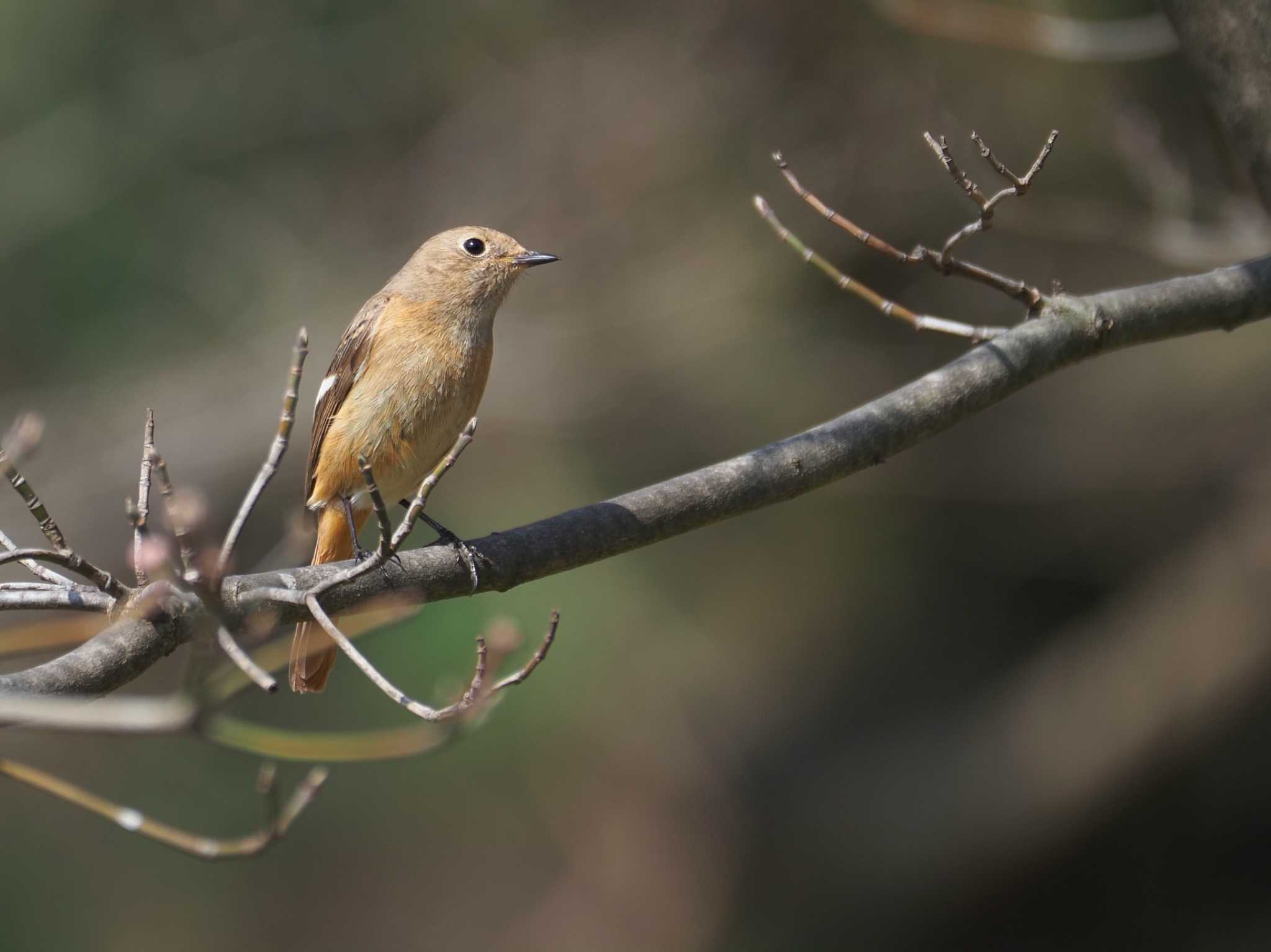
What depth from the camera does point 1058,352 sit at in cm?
284

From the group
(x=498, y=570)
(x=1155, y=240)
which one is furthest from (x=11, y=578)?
(x=1155, y=240)

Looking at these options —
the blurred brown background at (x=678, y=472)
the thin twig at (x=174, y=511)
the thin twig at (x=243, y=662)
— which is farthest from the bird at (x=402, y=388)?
the blurred brown background at (x=678, y=472)

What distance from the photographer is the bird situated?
12.9ft

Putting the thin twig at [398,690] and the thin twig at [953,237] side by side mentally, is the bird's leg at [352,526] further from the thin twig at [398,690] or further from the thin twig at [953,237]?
the thin twig at [953,237]

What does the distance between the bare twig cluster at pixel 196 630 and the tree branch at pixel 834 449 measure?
19cm

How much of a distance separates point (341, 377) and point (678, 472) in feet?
11.1

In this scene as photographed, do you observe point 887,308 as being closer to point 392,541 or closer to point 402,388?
point 392,541

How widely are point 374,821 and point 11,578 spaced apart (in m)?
3.00

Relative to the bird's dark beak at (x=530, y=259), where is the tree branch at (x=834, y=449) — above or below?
below

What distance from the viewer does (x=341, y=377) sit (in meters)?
4.34

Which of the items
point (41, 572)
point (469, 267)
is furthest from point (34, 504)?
point (469, 267)

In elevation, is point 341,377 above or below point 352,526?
above

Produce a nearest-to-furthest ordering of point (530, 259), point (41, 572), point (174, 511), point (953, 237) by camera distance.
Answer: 1. point (174, 511)
2. point (41, 572)
3. point (953, 237)
4. point (530, 259)

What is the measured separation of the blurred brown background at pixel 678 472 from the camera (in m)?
6.32
